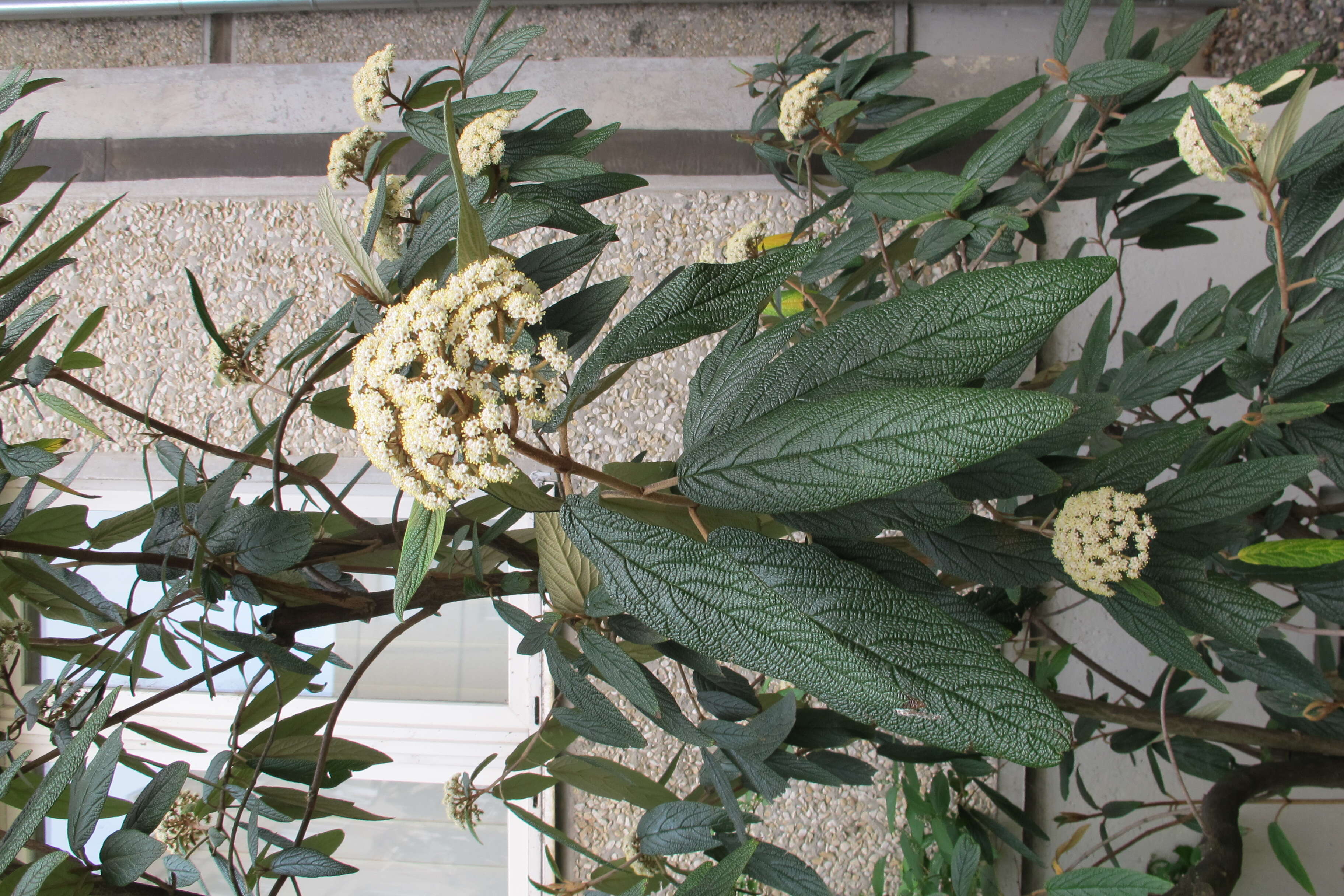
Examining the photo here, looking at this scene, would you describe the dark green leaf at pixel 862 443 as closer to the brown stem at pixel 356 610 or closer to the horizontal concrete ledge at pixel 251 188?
the brown stem at pixel 356 610

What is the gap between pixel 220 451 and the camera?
2.06 ft

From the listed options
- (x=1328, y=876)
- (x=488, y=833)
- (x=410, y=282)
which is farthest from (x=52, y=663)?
(x=1328, y=876)

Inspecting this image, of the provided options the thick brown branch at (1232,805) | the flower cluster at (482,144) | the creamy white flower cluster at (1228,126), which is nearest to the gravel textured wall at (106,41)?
the flower cluster at (482,144)

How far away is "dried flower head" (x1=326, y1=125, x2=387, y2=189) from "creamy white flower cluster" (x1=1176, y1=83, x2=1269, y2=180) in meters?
0.75

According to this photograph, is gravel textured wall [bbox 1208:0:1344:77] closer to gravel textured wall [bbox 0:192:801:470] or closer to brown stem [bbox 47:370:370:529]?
gravel textured wall [bbox 0:192:801:470]

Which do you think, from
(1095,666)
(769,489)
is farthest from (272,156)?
(1095,666)

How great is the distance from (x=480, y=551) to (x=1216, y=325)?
83 centimetres

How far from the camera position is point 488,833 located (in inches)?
64.3

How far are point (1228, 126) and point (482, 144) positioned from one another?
0.65 metres

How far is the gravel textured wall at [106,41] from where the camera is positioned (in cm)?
164

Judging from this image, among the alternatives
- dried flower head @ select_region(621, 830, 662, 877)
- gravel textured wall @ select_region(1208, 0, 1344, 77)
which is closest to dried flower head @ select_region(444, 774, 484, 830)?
dried flower head @ select_region(621, 830, 662, 877)

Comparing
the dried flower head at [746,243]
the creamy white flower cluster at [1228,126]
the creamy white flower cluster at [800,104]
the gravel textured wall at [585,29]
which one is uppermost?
the gravel textured wall at [585,29]

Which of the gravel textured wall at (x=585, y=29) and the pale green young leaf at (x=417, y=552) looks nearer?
the pale green young leaf at (x=417, y=552)

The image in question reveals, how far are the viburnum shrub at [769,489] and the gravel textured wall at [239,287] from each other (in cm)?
45
